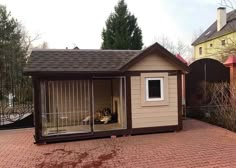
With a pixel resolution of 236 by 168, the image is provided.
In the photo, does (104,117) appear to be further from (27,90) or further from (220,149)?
(27,90)

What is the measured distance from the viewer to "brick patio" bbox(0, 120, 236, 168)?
6.45 meters

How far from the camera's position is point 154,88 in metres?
9.66

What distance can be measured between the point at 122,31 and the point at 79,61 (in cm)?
1929

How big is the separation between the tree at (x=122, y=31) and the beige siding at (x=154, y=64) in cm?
1786

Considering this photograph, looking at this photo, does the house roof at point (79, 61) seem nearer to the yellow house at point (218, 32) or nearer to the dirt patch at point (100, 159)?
the dirt patch at point (100, 159)

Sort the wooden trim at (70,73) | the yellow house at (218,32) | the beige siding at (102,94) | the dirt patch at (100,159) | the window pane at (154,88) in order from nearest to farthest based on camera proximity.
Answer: the dirt patch at (100,159) < the wooden trim at (70,73) < the window pane at (154,88) < the beige siding at (102,94) < the yellow house at (218,32)

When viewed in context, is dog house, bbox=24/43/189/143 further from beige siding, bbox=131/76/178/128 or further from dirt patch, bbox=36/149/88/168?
dirt patch, bbox=36/149/88/168

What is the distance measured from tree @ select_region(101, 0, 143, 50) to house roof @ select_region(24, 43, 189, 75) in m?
17.4

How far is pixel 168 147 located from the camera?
7719 mm

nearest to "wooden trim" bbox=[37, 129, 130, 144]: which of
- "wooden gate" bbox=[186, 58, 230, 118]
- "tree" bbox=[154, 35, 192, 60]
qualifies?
"wooden gate" bbox=[186, 58, 230, 118]

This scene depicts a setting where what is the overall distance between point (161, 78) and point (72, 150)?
399 cm

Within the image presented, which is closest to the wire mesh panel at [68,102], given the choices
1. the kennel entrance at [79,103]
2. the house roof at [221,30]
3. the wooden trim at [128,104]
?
the kennel entrance at [79,103]

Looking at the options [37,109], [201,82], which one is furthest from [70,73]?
[201,82]

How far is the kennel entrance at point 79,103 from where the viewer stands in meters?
10.4
